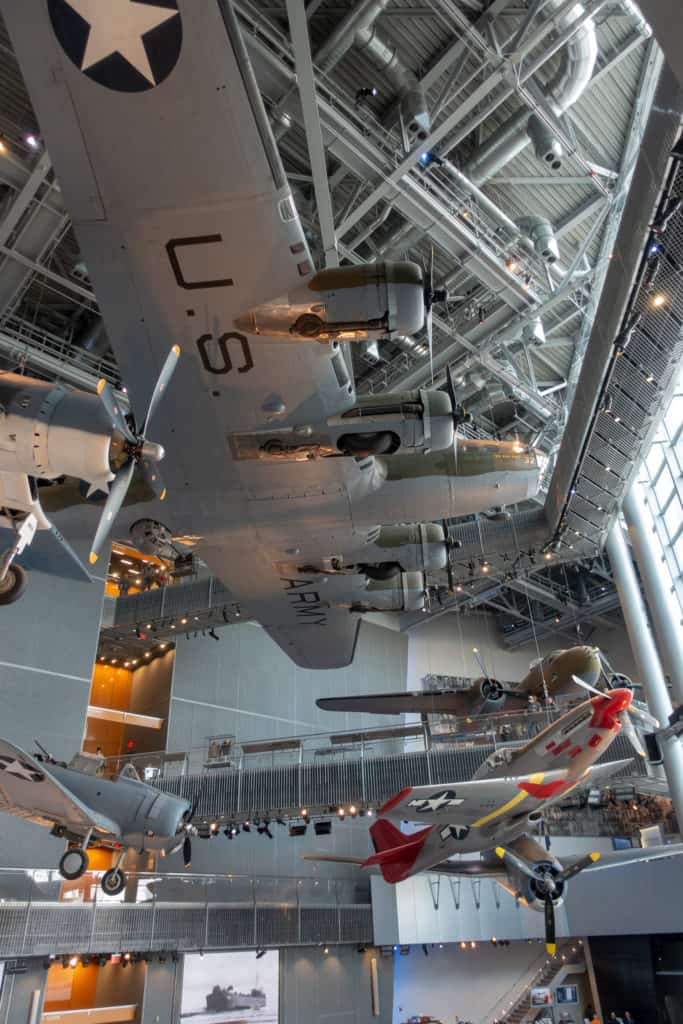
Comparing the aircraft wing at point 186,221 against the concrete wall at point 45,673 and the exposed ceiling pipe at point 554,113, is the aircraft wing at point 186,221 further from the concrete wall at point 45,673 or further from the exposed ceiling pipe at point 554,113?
the concrete wall at point 45,673

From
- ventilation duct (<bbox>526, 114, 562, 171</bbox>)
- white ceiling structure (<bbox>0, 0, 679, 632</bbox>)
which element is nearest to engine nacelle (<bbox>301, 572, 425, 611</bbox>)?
white ceiling structure (<bbox>0, 0, 679, 632</bbox>)

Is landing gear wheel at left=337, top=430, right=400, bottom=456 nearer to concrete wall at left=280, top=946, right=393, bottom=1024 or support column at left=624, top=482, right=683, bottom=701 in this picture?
support column at left=624, top=482, right=683, bottom=701

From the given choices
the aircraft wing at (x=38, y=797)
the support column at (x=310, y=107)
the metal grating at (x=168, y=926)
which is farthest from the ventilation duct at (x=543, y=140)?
the metal grating at (x=168, y=926)

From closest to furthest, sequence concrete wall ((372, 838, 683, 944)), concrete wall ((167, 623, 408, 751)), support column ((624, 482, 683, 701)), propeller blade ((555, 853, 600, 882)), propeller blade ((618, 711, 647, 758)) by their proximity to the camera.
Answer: propeller blade ((555, 853, 600, 882))
support column ((624, 482, 683, 701))
propeller blade ((618, 711, 647, 758))
concrete wall ((372, 838, 683, 944))
concrete wall ((167, 623, 408, 751))

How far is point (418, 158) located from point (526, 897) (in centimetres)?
1718

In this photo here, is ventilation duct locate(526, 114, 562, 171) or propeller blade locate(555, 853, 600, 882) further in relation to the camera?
propeller blade locate(555, 853, 600, 882)

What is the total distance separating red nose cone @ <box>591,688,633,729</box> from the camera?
14.0 m

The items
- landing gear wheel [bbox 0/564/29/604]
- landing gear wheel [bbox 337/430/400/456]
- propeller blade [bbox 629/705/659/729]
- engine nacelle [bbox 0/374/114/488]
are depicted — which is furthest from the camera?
propeller blade [bbox 629/705/659/729]

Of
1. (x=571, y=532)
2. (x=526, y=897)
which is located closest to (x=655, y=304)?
(x=571, y=532)

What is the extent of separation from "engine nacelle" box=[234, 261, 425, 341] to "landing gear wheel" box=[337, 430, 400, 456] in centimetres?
192

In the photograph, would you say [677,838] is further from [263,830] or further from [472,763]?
[263,830]

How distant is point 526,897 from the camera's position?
1681 centimetres

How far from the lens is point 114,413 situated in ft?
25.7

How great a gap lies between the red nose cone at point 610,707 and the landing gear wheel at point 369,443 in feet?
26.8
